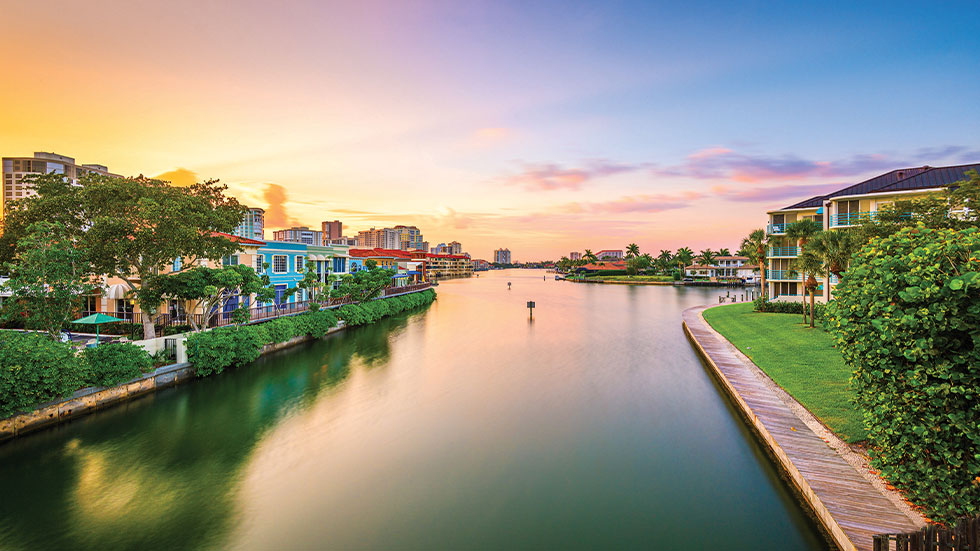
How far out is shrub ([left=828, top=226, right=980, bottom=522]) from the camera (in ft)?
18.5

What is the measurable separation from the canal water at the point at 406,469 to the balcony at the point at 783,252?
3142cm

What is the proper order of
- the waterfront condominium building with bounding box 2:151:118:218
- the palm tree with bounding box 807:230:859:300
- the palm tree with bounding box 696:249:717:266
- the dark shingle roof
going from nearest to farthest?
the palm tree with bounding box 807:230:859:300 → the dark shingle roof → the waterfront condominium building with bounding box 2:151:118:218 → the palm tree with bounding box 696:249:717:266

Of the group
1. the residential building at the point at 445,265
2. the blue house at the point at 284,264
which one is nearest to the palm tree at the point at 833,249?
the blue house at the point at 284,264

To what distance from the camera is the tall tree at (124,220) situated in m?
18.8

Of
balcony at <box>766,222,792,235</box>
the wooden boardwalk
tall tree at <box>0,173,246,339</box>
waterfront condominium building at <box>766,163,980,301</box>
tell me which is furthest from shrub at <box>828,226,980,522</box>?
balcony at <box>766,222,792,235</box>

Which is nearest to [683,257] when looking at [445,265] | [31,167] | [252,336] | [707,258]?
[707,258]

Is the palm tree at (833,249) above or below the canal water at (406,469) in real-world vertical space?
above

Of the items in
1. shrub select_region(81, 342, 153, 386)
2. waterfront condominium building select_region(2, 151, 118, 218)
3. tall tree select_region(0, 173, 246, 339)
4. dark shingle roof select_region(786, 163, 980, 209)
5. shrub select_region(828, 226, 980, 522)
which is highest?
waterfront condominium building select_region(2, 151, 118, 218)

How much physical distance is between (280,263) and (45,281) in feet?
67.9

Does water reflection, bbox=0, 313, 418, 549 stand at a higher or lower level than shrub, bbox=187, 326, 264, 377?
lower

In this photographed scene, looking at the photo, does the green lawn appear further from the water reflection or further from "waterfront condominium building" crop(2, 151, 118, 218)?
"waterfront condominium building" crop(2, 151, 118, 218)

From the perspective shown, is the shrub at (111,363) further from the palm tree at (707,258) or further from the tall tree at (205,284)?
the palm tree at (707,258)

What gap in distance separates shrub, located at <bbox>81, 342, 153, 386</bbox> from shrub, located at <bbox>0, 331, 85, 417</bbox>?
1.62 metres

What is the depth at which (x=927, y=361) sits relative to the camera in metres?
6.00
